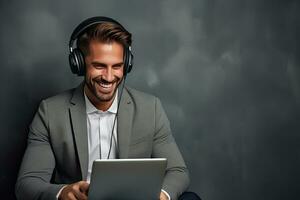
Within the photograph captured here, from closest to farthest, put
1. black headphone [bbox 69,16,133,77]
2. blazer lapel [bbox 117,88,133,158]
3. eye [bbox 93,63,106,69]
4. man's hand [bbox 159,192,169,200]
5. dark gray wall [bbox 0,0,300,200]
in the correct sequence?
man's hand [bbox 159,192,169,200], black headphone [bbox 69,16,133,77], eye [bbox 93,63,106,69], blazer lapel [bbox 117,88,133,158], dark gray wall [bbox 0,0,300,200]

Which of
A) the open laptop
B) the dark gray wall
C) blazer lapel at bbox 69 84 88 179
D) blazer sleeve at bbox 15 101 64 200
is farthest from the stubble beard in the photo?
the open laptop

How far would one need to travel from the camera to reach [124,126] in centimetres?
243

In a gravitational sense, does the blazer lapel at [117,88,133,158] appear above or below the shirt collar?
below

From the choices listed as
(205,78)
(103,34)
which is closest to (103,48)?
(103,34)

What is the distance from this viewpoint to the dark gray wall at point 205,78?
2.74m

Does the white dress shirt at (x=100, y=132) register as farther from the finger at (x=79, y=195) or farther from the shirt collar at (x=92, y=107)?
the finger at (x=79, y=195)

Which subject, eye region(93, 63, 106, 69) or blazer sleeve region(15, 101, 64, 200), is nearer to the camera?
blazer sleeve region(15, 101, 64, 200)

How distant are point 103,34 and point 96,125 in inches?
16.9

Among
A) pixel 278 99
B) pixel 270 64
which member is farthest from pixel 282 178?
pixel 270 64

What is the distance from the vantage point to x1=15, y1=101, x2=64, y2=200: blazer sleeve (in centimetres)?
210

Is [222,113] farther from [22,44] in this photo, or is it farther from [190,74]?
[22,44]

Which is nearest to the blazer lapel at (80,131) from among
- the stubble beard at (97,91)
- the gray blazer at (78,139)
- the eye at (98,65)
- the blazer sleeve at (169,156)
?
the gray blazer at (78,139)

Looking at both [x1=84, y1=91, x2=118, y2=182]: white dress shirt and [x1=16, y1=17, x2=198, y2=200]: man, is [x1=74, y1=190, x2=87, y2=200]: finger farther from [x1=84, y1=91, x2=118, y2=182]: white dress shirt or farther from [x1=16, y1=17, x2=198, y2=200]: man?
[x1=84, y1=91, x2=118, y2=182]: white dress shirt

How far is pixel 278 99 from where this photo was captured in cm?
304
